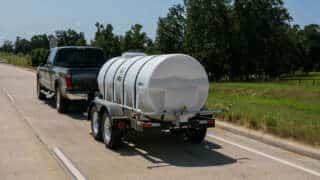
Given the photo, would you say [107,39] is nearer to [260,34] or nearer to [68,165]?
[260,34]

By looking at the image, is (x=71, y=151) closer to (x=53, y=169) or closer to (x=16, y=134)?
(x=53, y=169)

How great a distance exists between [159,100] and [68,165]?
2255 mm

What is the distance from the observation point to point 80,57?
20.0 metres

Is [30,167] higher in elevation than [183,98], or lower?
lower

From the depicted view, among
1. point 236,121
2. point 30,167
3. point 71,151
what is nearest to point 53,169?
point 30,167

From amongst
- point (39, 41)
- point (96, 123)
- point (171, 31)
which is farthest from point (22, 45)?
point (96, 123)

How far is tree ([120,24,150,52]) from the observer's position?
68700mm

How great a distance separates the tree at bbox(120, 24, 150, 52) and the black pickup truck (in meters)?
46.2

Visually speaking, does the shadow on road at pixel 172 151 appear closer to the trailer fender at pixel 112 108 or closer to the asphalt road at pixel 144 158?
the asphalt road at pixel 144 158

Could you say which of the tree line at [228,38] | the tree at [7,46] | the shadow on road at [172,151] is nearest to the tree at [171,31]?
the tree line at [228,38]

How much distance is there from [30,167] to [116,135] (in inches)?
84.6

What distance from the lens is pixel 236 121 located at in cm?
1475

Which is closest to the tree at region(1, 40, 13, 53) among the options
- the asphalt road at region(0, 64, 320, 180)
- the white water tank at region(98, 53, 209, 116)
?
the asphalt road at region(0, 64, 320, 180)

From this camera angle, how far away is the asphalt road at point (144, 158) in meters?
9.32
